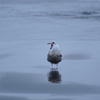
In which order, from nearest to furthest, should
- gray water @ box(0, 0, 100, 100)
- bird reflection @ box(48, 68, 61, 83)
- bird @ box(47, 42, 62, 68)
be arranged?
1. gray water @ box(0, 0, 100, 100)
2. bird reflection @ box(48, 68, 61, 83)
3. bird @ box(47, 42, 62, 68)

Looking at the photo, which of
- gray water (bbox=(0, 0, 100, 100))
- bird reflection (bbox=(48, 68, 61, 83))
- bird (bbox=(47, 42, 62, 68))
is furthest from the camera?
bird (bbox=(47, 42, 62, 68))

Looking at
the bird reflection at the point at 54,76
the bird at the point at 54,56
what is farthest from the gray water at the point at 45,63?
the bird at the point at 54,56

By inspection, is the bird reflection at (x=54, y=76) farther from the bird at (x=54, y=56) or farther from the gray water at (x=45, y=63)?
the bird at (x=54, y=56)

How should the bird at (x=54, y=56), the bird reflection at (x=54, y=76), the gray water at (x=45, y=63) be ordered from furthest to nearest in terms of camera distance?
the bird at (x=54, y=56)
the bird reflection at (x=54, y=76)
the gray water at (x=45, y=63)

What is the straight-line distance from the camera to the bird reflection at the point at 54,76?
53.5ft

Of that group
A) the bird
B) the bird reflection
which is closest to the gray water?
the bird reflection

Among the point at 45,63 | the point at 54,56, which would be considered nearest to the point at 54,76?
the point at 54,56

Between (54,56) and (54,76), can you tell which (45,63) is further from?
(54,76)

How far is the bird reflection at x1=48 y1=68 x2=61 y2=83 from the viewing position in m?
16.3

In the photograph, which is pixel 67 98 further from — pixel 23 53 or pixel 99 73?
pixel 23 53

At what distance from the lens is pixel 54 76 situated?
16922 millimetres

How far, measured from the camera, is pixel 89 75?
55.2ft

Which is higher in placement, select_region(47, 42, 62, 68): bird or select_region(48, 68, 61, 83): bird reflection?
select_region(47, 42, 62, 68): bird

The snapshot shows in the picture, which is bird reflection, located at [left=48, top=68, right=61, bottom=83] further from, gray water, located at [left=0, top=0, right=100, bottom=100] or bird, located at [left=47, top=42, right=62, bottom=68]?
bird, located at [left=47, top=42, right=62, bottom=68]
